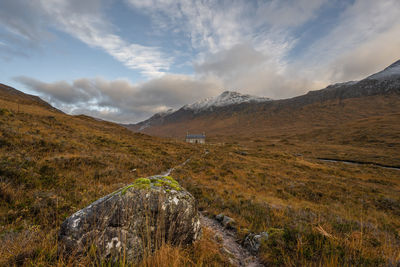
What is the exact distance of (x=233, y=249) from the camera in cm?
493

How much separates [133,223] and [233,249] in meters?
3.47

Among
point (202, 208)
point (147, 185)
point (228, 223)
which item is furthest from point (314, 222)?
point (147, 185)

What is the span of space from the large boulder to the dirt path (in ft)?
4.38

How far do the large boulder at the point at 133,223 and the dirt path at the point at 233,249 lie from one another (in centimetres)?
134

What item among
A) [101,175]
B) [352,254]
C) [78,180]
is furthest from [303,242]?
[101,175]

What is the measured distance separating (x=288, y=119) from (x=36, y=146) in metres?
192

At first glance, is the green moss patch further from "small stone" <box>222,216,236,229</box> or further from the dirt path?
"small stone" <box>222,216,236,229</box>

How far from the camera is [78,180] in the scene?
7719 mm

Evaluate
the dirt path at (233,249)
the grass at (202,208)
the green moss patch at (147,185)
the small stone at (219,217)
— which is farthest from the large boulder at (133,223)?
the small stone at (219,217)

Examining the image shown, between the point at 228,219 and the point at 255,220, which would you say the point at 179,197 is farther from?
the point at 255,220

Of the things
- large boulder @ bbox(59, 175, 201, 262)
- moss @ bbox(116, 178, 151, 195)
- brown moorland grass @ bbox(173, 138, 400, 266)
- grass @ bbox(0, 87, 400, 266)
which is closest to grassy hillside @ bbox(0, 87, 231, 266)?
grass @ bbox(0, 87, 400, 266)

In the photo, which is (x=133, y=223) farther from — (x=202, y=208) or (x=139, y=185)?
(x=202, y=208)

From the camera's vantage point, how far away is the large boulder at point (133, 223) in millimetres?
2938

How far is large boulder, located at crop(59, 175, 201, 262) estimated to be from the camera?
2938 millimetres
